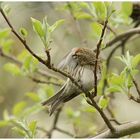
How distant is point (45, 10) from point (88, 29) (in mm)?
337

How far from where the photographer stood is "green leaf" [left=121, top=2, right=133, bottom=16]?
1.71 metres

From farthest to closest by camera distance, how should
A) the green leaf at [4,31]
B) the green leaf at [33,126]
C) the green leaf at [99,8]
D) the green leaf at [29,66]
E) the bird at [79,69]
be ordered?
1. the green leaf at [29,66]
2. the green leaf at [99,8]
3. the green leaf at [4,31]
4. the green leaf at [33,126]
5. the bird at [79,69]

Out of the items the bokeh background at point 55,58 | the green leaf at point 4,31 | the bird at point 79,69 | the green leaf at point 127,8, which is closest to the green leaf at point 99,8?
the green leaf at point 127,8

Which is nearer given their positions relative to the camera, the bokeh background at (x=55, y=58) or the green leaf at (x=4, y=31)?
the green leaf at (x=4, y=31)

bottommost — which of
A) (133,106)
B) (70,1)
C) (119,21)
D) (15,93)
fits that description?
(133,106)

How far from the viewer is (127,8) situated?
68.1 inches

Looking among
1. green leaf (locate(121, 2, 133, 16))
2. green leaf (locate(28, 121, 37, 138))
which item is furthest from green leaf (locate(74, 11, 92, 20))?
green leaf (locate(28, 121, 37, 138))

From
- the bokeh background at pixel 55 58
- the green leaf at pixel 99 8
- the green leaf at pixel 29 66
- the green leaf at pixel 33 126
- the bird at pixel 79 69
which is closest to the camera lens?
the bird at pixel 79 69

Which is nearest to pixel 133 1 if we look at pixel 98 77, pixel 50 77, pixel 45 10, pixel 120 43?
pixel 120 43

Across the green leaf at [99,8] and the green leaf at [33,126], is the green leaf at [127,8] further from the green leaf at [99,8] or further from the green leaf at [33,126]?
the green leaf at [33,126]

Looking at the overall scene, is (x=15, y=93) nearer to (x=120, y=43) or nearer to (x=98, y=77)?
(x=120, y=43)

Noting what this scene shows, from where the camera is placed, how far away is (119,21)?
6.01ft

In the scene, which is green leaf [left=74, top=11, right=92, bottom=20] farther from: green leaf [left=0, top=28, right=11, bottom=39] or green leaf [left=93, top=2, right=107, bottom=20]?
green leaf [left=0, top=28, right=11, bottom=39]

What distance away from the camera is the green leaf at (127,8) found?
5.63 feet
